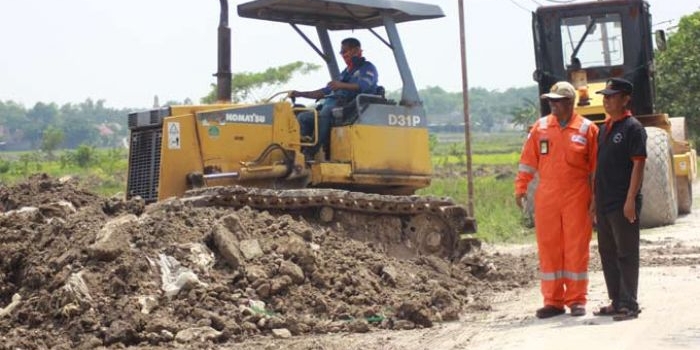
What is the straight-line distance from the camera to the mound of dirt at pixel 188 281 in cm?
759

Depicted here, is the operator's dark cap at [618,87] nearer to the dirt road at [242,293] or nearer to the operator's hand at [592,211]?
the operator's hand at [592,211]

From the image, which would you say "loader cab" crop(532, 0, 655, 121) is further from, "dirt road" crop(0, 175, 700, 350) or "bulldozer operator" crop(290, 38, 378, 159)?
"dirt road" crop(0, 175, 700, 350)

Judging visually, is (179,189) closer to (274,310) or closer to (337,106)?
(337,106)

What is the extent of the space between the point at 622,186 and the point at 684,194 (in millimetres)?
10325

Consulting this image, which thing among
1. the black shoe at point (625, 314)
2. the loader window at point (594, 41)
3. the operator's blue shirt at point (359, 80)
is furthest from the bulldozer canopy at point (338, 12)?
the black shoe at point (625, 314)

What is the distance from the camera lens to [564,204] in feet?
26.5

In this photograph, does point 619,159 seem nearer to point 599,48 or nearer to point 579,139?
point 579,139

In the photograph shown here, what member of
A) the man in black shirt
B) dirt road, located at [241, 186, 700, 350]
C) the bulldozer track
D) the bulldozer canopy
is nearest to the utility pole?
the bulldozer canopy

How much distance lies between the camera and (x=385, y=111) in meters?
11.6

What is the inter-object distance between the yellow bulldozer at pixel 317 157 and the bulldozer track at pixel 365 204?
1 cm

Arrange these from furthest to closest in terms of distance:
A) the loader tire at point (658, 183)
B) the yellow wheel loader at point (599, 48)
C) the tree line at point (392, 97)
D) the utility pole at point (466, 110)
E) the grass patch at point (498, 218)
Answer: the tree line at point (392, 97)
the utility pole at point (466, 110)
the grass patch at point (498, 218)
the yellow wheel loader at point (599, 48)
the loader tire at point (658, 183)

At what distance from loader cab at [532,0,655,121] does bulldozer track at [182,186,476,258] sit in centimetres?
503

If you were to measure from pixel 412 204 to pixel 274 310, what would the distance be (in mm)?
3241

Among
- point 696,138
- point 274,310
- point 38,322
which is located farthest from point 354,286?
point 696,138
